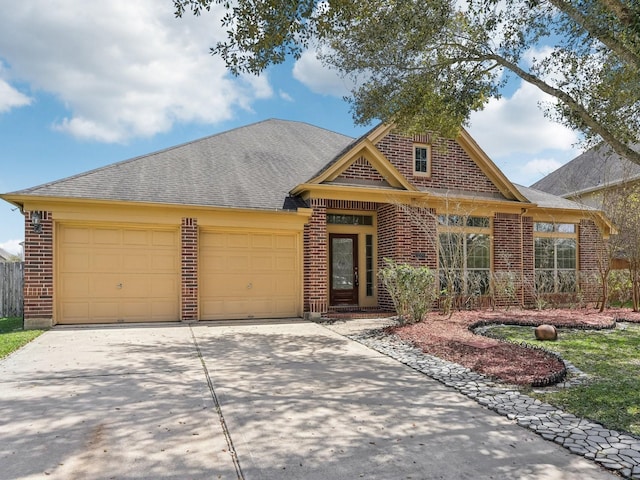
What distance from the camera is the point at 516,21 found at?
26.8 ft

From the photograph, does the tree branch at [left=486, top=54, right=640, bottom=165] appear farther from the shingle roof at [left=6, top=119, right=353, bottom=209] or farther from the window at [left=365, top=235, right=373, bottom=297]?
the window at [left=365, top=235, right=373, bottom=297]

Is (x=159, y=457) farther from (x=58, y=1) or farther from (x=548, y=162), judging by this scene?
(x=548, y=162)

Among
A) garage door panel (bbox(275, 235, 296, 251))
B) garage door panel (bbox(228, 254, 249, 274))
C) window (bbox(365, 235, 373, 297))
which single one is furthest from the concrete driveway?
window (bbox(365, 235, 373, 297))

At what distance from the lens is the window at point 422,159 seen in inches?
517

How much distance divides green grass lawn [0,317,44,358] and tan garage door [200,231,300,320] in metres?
3.74

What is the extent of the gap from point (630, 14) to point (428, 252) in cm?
801

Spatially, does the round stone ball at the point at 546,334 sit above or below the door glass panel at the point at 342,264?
below

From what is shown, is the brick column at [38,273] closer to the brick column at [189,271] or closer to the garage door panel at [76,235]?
the garage door panel at [76,235]

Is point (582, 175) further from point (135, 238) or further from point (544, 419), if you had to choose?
point (544, 419)

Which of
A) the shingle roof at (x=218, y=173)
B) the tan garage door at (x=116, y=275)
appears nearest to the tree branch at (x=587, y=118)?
the shingle roof at (x=218, y=173)

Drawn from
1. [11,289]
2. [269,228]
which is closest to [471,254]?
[269,228]

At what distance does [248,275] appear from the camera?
1148cm

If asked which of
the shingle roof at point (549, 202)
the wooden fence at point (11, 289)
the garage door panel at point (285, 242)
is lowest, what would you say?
the wooden fence at point (11, 289)

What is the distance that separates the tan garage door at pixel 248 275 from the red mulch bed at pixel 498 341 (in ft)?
11.8
